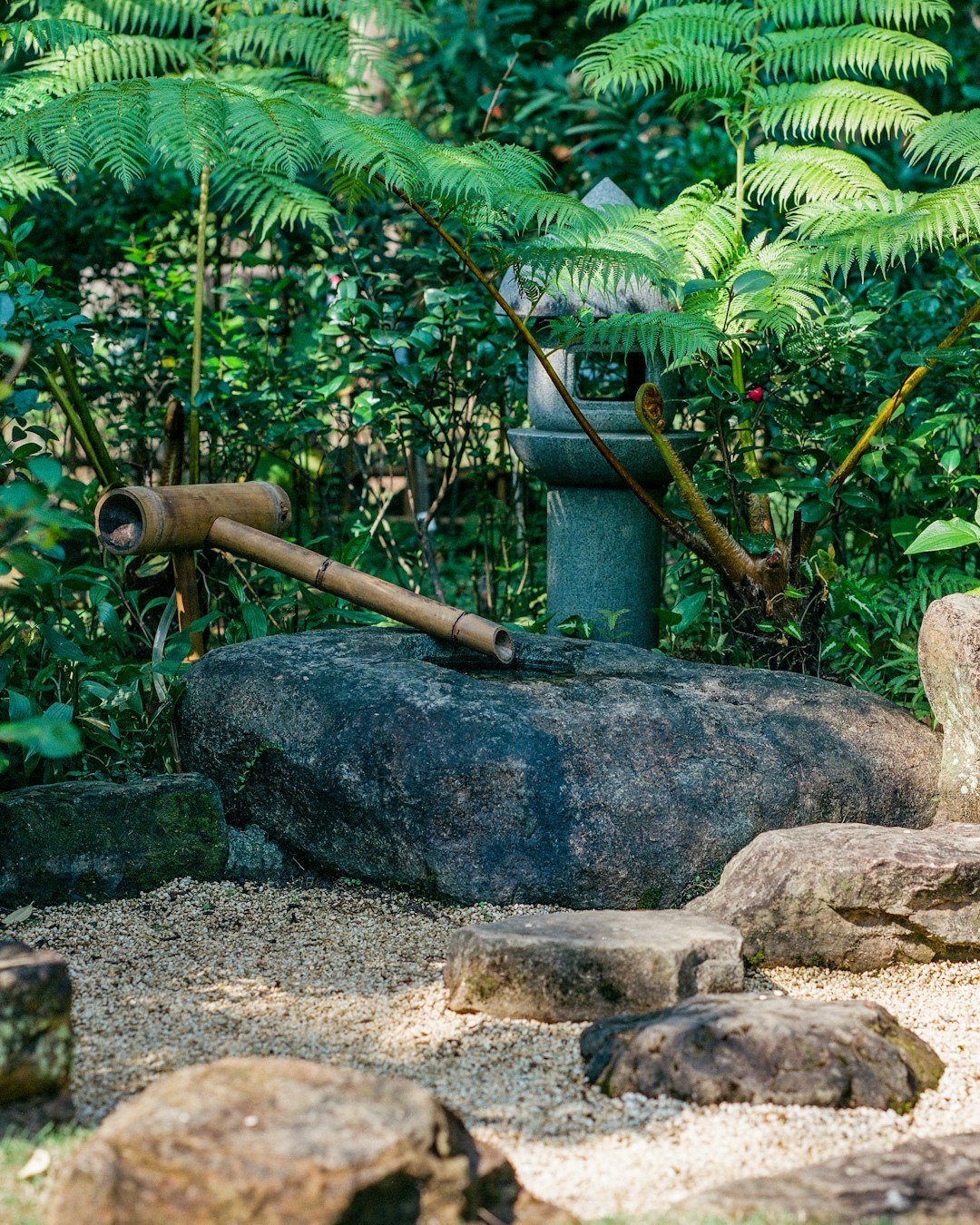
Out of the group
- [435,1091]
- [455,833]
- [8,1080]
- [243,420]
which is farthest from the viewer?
[243,420]

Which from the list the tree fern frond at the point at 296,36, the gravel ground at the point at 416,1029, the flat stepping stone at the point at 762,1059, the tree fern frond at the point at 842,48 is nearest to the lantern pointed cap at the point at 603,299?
the tree fern frond at the point at 842,48

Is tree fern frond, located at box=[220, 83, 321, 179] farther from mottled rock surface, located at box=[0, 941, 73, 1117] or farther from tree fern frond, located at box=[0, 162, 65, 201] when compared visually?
mottled rock surface, located at box=[0, 941, 73, 1117]

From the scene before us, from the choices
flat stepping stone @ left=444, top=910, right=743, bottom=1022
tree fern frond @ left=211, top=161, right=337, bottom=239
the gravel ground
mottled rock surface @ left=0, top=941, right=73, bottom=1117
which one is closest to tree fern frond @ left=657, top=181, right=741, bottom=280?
tree fern frond @ left=211, top=161, right=337, bottom=239

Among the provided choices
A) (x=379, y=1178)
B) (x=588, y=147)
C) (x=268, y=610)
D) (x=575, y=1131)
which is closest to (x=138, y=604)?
(x=268, y=610)

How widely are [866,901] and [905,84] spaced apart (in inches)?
236

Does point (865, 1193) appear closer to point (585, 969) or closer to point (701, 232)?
point (585, 969)

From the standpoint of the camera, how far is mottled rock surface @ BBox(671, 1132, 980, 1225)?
171cm

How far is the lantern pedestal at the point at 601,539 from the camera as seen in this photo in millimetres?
4438

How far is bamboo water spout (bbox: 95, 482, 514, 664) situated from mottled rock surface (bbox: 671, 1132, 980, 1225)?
71.2 inches

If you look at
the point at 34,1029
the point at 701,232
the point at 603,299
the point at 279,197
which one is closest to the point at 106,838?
the point at 34,1029

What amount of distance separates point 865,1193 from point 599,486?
9.91ft

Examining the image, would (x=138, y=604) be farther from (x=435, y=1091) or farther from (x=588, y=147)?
(x=588, y=147)

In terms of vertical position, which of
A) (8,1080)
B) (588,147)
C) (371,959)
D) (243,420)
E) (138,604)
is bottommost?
(371,959)

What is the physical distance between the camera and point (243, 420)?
5.09 m
